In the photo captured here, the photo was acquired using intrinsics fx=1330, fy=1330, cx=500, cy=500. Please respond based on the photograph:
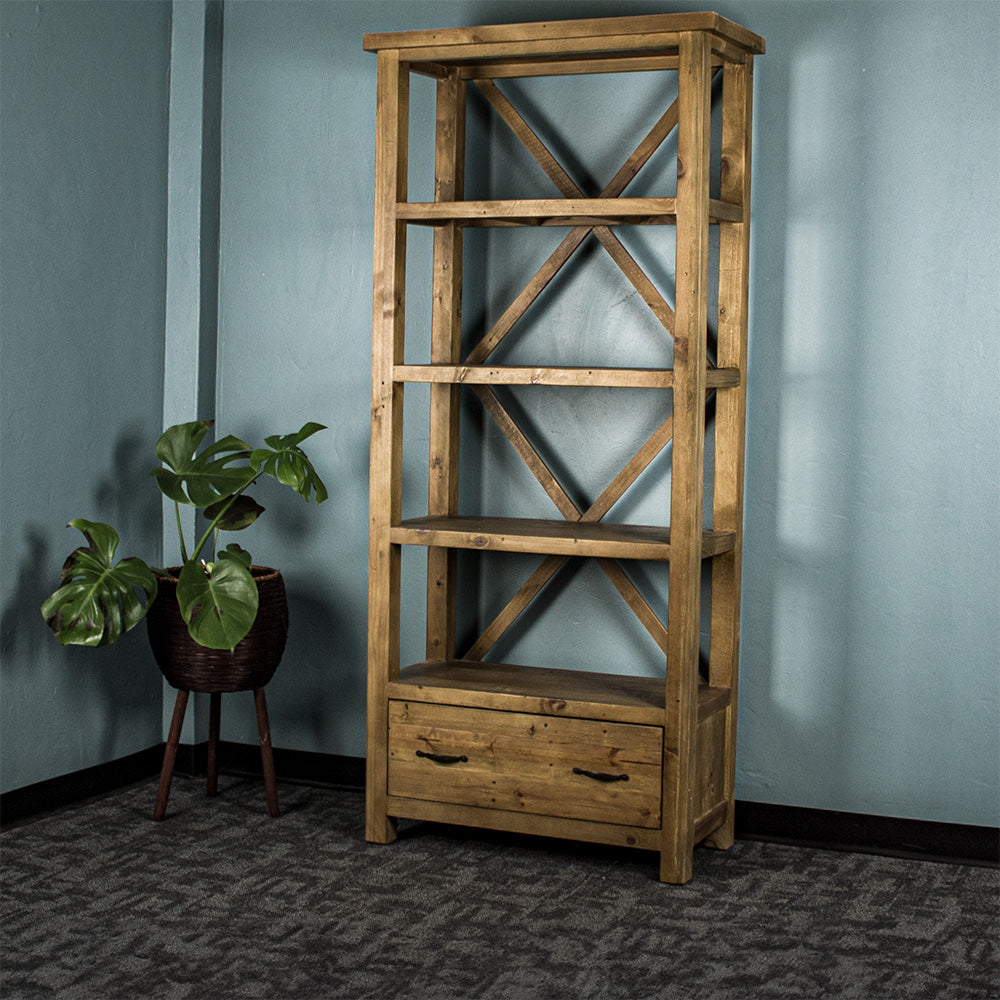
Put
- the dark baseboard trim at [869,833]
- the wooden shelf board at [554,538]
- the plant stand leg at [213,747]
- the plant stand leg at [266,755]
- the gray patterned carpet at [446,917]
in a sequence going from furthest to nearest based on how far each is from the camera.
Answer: the plant stand leg at [213,747]
the plant stand leg at [266,755]
the dark baseboard trim at [869,833]
the wooden shelf board at [554,538]
the gray patterned carpet at [446,917]

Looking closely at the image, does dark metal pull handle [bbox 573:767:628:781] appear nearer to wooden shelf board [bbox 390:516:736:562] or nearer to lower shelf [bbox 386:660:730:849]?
lower shelf [bbox 386:660:730:849]

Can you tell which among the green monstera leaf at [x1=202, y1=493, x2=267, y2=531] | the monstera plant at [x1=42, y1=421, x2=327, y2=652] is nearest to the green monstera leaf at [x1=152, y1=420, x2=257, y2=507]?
the monstera plant at [x1=42, y1=421, x2=327, y2=652]

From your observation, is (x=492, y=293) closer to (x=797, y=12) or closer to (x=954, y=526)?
(x=797, y=12)

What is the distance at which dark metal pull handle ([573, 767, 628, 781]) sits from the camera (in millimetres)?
3398

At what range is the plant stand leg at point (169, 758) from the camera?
149 inches

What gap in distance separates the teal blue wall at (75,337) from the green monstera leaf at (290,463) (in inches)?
24.3

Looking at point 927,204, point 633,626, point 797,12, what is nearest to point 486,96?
point 797,12

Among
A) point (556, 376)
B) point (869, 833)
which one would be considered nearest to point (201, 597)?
point (556, 376)

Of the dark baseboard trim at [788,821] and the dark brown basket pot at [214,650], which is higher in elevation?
the dark brown basket pot at [214,650]

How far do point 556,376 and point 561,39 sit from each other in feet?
2.77

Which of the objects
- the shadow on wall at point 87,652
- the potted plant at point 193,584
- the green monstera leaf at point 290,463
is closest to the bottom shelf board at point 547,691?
the potted plant at point 193,584

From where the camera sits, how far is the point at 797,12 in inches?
143

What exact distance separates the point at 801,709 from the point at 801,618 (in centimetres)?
26

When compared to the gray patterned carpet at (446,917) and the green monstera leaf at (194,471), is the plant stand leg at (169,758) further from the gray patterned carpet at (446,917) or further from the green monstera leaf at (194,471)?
the green monstera leaf at (194,471)
